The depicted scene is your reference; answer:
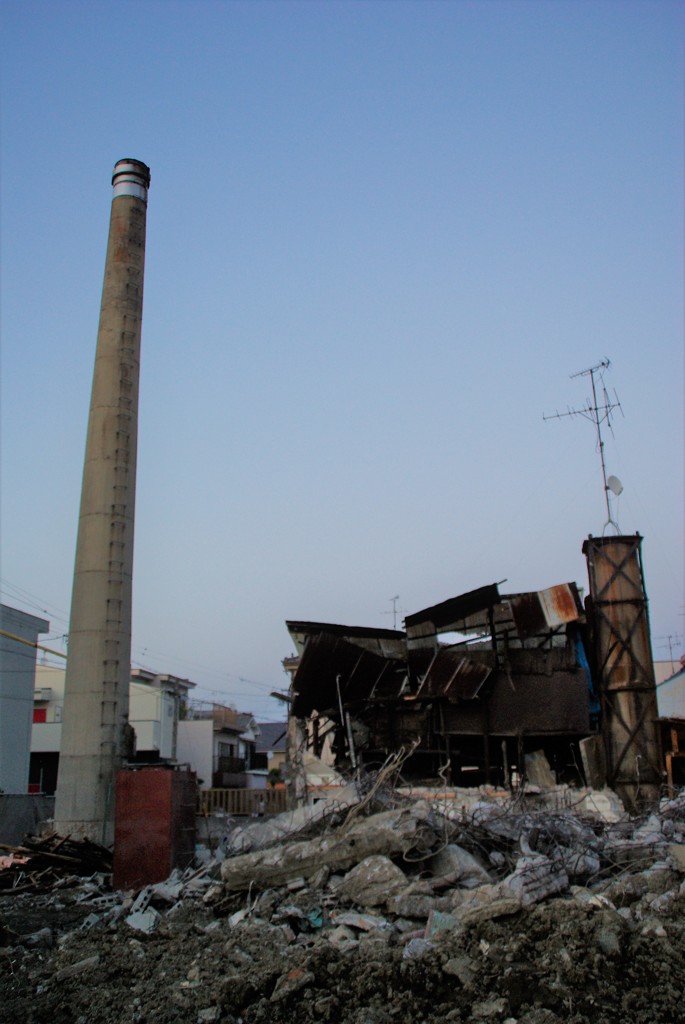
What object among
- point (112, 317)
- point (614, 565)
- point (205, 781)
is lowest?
point (205, 781)

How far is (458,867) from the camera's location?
961cm

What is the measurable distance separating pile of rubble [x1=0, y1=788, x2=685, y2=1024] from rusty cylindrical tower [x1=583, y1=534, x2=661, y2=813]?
24.0 feet

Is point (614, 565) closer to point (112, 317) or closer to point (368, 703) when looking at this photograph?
point (368, 703)

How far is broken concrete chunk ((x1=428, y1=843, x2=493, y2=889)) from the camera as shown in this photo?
9398 millimetres

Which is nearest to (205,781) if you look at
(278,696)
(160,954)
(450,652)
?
(278,696)

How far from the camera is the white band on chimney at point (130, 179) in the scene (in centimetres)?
2139

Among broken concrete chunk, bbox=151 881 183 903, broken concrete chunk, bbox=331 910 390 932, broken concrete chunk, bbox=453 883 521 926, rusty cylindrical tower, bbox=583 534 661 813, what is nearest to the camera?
broken concrete chunk, bbox=453 883 521 926

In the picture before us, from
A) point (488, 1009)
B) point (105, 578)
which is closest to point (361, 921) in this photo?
point (488, 1009)

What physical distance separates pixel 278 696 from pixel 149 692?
24072mm

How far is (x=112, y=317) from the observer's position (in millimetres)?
19922

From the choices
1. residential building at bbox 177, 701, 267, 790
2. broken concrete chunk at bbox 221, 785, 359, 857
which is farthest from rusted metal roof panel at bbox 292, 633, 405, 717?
residential building at bbox 177, 701, 267, 790

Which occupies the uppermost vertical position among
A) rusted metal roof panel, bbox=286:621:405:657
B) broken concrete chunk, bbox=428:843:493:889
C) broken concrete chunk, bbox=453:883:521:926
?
rusted metal roof panel, bbox=286:621:405:657

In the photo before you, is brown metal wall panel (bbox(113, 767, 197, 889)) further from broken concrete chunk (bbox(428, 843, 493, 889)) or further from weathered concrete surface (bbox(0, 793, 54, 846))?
weathered concrete surface (bbox(0, 793, 54, 846))

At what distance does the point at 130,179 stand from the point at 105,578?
10.2 meters
